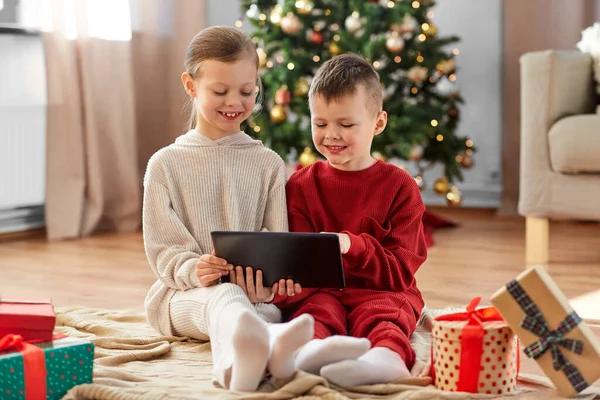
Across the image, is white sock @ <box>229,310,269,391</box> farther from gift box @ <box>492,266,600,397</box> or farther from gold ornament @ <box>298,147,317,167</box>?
gold ornament @ <box>298,147,317,167</box>

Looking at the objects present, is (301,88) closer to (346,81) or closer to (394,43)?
(394,43)

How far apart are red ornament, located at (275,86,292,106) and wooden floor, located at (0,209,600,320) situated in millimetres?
779

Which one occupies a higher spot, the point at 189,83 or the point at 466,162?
the point at 189,83

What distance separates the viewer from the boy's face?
1.83 metres

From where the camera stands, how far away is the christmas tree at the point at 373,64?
359 cm

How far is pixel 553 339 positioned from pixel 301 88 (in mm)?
2256

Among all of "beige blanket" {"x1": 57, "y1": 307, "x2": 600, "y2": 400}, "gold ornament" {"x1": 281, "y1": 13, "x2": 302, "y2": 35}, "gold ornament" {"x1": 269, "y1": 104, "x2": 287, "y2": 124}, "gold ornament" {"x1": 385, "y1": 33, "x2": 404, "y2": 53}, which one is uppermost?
"gold ornament" {"x1": 281, "y1": 13, "x2": 302, "y2": 35}

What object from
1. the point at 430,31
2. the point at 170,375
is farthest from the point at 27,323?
the point at 430,31

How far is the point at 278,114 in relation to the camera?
3703 mm

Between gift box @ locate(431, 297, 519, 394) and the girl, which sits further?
the girl

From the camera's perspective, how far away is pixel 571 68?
3.10m

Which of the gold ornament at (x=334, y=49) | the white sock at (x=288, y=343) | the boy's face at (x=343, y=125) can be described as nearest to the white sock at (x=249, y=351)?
the white sock at (x=288, y=343)

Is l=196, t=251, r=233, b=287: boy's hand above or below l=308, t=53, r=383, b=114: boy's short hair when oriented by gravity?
below

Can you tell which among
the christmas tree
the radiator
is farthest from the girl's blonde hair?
the radiator
